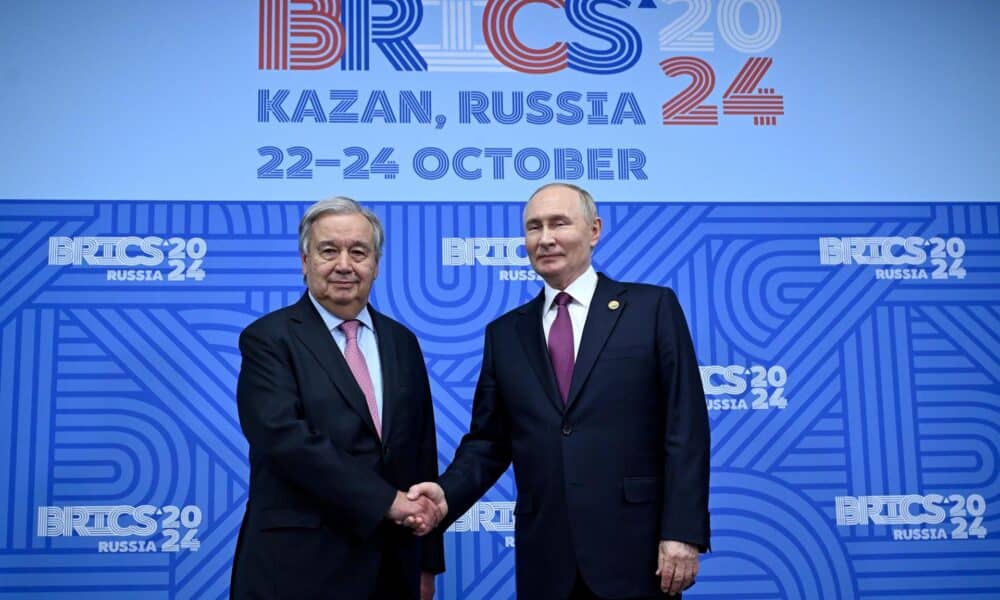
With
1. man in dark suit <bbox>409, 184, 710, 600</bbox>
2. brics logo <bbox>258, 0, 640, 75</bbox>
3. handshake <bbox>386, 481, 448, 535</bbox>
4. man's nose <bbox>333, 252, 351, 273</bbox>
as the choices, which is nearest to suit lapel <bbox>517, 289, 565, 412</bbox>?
man in dark suit <bbox>409, 184, 710, 600</bbox>

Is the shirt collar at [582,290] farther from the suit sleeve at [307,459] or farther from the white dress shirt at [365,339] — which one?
the suit sleeve at [307,459]

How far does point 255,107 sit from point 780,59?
6.87ft

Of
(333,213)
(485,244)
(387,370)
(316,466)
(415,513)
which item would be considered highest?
(485,244)

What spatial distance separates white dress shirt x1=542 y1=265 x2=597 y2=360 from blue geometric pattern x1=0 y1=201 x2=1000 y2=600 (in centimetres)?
93

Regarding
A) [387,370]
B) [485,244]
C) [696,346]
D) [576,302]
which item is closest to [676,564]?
[576,302]

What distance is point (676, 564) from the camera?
6.71 feet

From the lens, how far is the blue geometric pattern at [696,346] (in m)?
3.14

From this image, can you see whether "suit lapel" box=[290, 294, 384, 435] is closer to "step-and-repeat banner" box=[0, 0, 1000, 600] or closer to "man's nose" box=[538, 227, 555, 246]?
"man's nose" box=[538, 227, 555, 246]

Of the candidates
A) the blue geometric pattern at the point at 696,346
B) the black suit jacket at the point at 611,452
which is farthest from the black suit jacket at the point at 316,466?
the blue geometric pattern at the point at 696,346

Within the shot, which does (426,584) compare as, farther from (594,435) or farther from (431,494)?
(594,435)

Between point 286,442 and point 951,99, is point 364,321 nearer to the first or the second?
point 286,442

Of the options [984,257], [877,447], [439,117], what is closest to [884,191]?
[984,257]

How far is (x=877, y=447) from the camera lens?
3.34 metres

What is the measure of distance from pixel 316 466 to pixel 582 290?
0.84 meters
